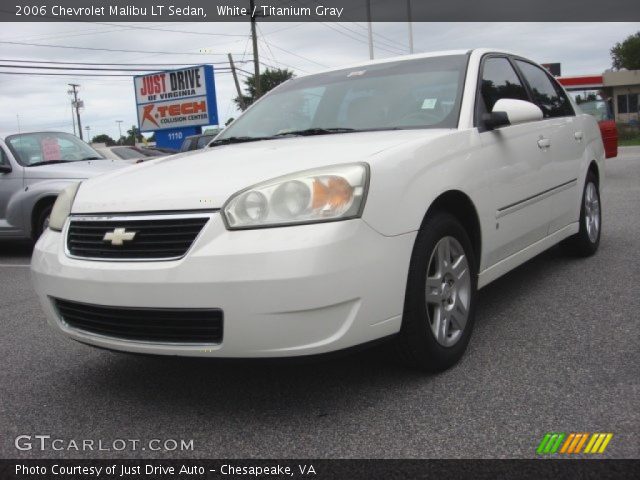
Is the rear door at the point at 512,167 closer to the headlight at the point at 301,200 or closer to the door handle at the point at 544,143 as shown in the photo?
the door handle at the point at 544,143

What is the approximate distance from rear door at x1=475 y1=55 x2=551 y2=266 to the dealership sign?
20742 mm

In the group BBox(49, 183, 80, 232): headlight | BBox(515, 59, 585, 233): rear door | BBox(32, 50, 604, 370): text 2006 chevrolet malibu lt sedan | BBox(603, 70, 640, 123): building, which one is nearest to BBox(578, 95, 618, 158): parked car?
BBox(515, 59, 585, 233): rear door

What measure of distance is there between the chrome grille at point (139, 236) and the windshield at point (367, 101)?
4.47ft

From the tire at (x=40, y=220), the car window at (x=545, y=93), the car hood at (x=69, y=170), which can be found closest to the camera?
the car window at (x=545, y=93)

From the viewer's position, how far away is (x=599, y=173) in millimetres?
5551

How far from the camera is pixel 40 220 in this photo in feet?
25.8

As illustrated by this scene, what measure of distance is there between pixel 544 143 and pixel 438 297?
5.63 ft

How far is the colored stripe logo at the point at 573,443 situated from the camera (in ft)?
7.38

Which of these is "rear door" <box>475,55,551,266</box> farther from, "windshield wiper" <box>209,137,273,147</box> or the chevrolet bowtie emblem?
the chevrolet bowtie emblem

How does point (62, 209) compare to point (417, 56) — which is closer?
point (62, 209)

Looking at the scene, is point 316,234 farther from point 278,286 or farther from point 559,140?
point 559,140

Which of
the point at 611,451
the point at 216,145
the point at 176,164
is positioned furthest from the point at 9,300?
the point at 611,451

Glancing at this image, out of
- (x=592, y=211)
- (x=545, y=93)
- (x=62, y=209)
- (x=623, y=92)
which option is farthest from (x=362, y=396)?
(x=623, y=92)

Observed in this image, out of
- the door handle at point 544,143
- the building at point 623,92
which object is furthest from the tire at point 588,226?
the building at point 623,92
